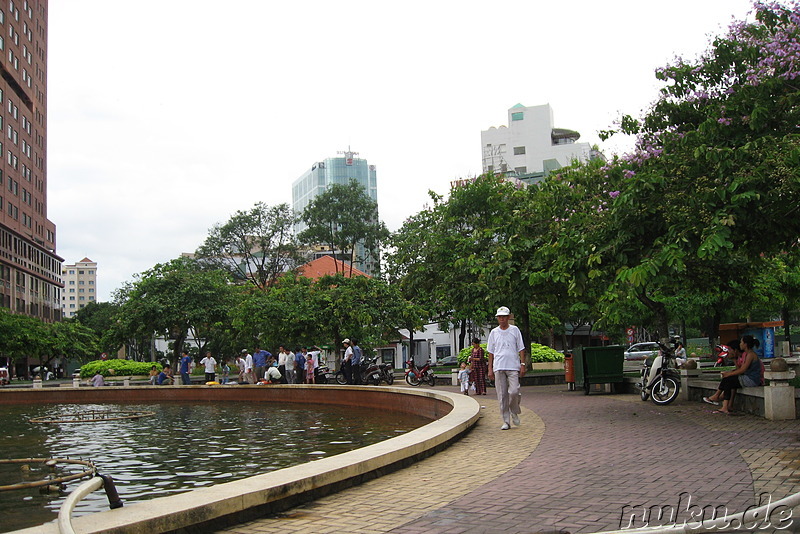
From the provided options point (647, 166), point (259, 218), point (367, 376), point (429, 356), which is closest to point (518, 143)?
point (429, 356)

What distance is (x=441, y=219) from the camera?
3662cm

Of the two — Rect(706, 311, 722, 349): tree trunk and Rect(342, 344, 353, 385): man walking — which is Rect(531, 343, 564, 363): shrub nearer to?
Rect(342, 344, 353, 385): man walking

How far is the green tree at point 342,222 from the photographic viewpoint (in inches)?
2249

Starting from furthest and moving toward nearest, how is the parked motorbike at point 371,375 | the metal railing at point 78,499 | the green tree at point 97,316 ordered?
the green tree at point 97,316 → the parked motorbike at point 371,375 → the metal railing at point 78,499

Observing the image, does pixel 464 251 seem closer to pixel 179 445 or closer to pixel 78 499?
pixel 179 445

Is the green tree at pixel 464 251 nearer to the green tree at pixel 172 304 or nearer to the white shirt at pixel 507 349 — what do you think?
the white shirt at pixel 507 349

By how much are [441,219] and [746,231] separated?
25655 mm

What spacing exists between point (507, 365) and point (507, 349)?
0.75 ft

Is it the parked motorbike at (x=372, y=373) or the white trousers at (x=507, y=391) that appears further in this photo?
the parked motorbike at (x=372, y=373)

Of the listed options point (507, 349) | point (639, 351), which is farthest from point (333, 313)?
point (639, 351)

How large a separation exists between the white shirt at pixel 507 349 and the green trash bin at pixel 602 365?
8.22 metres

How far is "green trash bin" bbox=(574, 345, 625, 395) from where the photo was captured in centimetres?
1822

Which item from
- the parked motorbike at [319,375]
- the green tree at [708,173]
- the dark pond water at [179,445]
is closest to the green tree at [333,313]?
the parked motorbike at [319,375]

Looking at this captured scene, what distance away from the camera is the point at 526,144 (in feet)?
294
